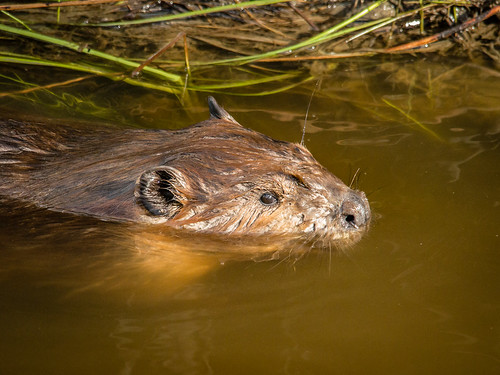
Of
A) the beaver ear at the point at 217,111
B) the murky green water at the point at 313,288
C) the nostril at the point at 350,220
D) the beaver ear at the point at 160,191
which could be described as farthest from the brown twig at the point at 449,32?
the beaver ear at the point at 160,191

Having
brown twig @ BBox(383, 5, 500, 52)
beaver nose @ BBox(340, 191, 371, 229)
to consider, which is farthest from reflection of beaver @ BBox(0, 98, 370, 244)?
brown twig @ BBox(383, 5, 500, 52)

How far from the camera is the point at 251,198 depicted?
3262 millimetres

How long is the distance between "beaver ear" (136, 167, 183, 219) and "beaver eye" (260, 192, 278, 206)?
1.31ft

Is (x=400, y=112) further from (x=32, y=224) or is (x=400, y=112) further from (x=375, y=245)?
(x=32, y=224)

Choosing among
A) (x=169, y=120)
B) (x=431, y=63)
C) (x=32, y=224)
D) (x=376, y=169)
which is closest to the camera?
(x=32, y=224)

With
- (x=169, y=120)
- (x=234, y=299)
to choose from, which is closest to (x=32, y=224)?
(x=234, y=299)

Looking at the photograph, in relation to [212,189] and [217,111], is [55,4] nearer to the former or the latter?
[217,111]

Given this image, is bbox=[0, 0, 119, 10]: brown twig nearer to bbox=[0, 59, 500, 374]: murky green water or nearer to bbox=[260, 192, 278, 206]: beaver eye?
Answer: bbox=[0, 59, 500, 374]: murky green water

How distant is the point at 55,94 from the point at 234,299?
8.17 feet

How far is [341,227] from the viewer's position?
10.7ft

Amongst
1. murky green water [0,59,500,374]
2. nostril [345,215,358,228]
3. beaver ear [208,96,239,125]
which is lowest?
murky green water [0,59,500,374]

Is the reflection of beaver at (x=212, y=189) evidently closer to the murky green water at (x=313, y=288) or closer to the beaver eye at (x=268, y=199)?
the beaver eye at (x=268, y=199)

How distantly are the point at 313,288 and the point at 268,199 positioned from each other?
0.50 metres

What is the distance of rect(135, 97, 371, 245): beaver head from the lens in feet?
10.6
